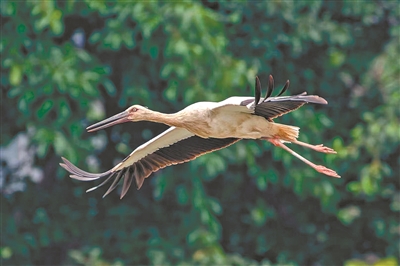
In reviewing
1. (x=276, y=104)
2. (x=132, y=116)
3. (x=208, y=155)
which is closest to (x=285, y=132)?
(x=276, y=104)

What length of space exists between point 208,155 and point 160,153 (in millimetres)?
3901

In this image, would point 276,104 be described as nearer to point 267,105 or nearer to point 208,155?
point 267,105

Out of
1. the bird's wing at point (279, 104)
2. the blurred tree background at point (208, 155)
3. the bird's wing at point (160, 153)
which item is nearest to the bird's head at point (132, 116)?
the bird's wing at point (160, 153)

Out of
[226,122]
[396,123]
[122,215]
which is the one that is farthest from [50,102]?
[226,122]

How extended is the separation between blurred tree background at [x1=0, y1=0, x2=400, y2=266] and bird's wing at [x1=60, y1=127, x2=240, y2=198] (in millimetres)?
3562

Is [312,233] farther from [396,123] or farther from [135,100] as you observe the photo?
[135,100]

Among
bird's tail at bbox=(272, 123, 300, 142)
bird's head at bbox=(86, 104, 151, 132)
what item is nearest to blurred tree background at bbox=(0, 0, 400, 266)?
bird's head at bbox=(86, 104, 151, 132)

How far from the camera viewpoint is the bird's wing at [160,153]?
28.6 ft

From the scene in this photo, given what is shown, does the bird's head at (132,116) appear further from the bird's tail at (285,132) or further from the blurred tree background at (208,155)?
the blurred tree background at (208,155)

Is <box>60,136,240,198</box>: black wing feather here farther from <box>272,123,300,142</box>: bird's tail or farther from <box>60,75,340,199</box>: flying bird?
<box>272,123,300,142</box>: bird's tail

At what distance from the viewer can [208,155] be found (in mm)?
12773

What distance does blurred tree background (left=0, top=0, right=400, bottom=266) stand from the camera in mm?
12602

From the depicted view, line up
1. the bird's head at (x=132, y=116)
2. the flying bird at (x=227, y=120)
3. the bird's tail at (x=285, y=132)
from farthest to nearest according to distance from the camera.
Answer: the bird's head at (x=132, y=116)
the bird's tail at (x=285, y=132)
the flying bird at (x=227, y=120)

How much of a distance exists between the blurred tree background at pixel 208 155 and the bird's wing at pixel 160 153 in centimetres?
356
